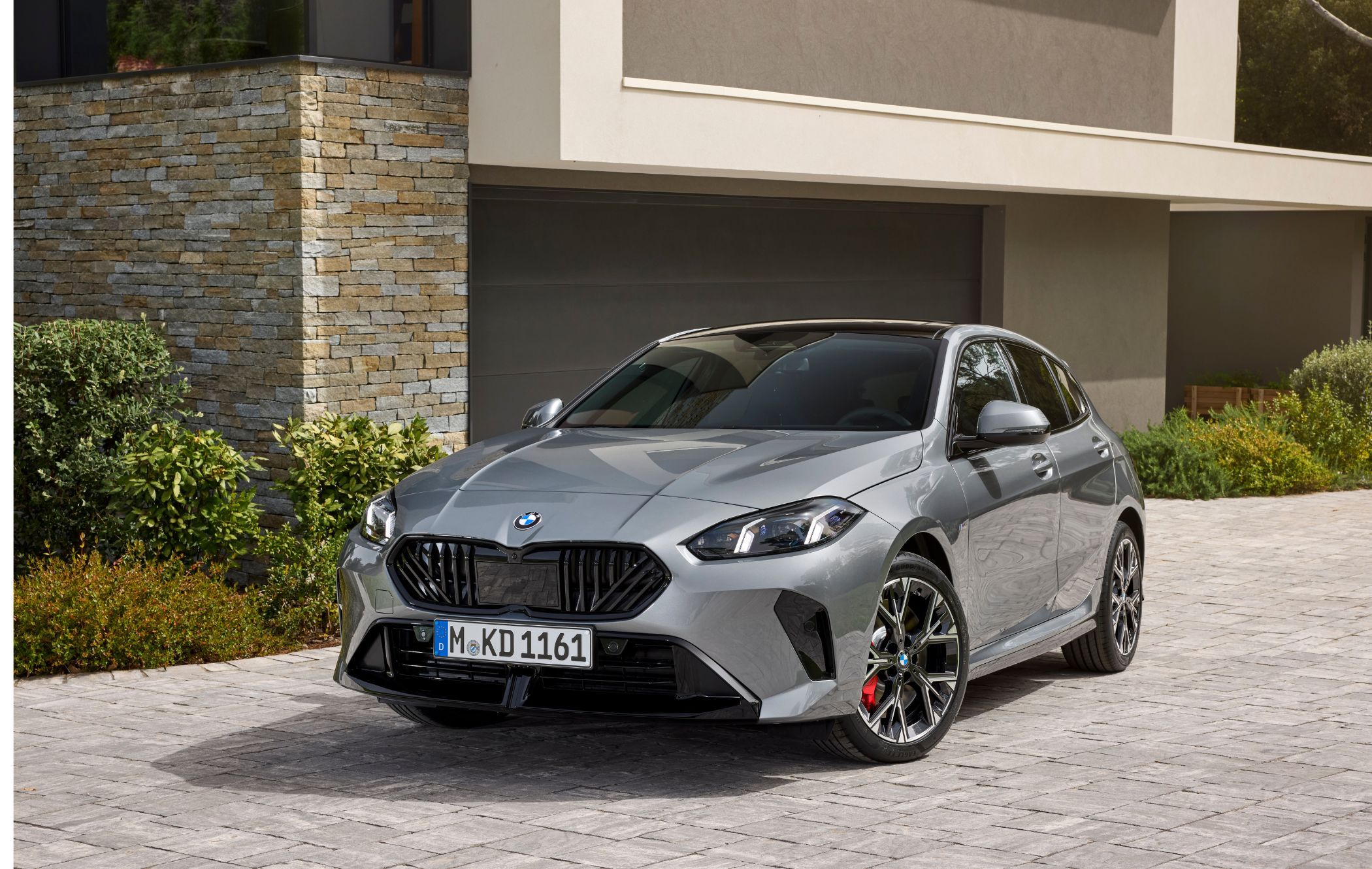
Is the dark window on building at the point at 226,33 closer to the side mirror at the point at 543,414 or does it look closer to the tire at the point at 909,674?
the side mirror at the point at 543,414

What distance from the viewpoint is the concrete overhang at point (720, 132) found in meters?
11.3

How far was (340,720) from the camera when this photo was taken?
7.23m

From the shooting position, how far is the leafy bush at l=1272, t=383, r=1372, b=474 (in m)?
18.0

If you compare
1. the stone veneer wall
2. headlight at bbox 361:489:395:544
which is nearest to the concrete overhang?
the stone veneer wall

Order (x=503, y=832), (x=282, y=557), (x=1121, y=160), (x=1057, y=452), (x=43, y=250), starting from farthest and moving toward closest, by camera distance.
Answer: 1. (x=1121, y=160)
2. (x=43, y=250)
3. (x=282, y=557)
4. (x=1057, y=452)
5. (x=503, y=832)

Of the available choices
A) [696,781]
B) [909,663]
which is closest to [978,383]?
[909,663]

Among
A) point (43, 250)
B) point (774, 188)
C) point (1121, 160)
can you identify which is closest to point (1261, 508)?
point (1121, 160)

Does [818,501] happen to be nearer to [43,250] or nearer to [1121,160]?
[43,250]

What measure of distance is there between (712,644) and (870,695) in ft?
2.65

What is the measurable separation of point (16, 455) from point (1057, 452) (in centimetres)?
639

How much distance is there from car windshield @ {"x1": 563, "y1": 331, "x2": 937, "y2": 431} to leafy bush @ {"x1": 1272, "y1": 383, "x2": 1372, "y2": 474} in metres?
11.9

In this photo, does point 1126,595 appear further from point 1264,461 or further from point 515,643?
point 1264,461

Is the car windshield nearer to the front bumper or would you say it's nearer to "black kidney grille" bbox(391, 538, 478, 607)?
the front bumper

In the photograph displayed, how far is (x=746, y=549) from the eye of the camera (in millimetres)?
5832
